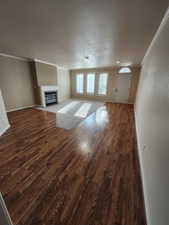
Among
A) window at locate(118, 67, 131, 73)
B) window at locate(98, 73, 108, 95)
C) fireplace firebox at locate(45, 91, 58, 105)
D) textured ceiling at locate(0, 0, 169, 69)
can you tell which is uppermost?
textured ceiling at locate(0, 0, 169, 69)

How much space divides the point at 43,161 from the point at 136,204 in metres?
1.61

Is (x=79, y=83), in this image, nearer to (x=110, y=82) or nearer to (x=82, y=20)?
(x=110, y=82)

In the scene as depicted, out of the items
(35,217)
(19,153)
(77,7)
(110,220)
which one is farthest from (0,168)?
(77,7)

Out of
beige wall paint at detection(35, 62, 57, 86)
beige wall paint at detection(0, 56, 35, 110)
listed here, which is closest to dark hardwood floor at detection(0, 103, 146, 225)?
beige wall paint at detection(0, 56, 35, 110)

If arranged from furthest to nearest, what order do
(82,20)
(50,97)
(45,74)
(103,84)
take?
(103,84)
(50,97)
(45,74)
(82,20)

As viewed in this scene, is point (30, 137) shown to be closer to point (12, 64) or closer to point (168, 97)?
point (168, 97)

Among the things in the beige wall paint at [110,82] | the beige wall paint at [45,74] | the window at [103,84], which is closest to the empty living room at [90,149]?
the beige wall paint at [45,74]

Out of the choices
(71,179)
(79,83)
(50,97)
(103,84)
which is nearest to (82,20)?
(71,179)

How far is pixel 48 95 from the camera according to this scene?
20.0ft

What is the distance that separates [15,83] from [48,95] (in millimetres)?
1792

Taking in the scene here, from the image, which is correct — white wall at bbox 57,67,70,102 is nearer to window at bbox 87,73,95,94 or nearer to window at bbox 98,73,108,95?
window at bbox 87,73,95,94

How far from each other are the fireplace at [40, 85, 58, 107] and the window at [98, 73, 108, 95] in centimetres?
338

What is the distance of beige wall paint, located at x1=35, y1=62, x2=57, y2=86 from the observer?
5.30 meters

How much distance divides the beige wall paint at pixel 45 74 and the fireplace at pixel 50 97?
0.61 metres
